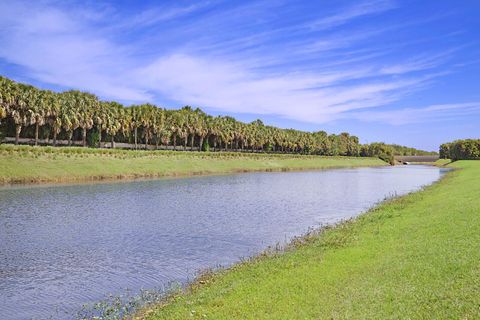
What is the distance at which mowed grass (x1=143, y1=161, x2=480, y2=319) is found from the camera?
11750mm

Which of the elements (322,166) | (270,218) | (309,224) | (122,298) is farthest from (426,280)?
(322,166)

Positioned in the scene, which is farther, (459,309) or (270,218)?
(270,218)

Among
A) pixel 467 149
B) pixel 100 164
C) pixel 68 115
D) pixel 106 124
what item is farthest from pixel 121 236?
pixel 467 149

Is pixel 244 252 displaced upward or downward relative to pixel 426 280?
downward

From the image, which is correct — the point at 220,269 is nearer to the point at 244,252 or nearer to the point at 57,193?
the point at 244,252

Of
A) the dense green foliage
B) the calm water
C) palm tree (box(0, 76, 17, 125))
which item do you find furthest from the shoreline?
the dense green foliage

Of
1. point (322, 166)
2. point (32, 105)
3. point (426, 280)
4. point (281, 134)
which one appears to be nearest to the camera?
point (426, 280)

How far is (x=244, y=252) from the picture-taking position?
74.8ft

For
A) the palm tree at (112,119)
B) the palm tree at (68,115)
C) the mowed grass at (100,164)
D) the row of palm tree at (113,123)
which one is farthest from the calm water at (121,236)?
the palm tree at (112,119)

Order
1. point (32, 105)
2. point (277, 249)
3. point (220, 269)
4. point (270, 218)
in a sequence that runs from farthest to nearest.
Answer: point (32, 105)
point (270, 218)
point (277, 249)
point (220, 269)

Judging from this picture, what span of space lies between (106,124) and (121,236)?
77730mm

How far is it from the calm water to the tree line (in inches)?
1357

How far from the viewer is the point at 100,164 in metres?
77.3

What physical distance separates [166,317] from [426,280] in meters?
7.93
